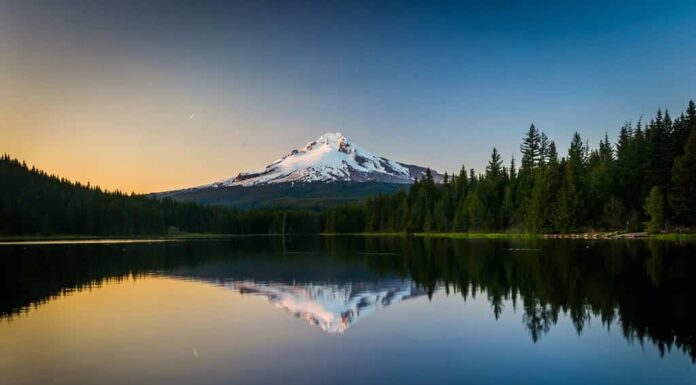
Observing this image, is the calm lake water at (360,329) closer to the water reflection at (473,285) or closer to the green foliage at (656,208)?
the water reflection at (473,285)

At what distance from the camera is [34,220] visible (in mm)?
191375

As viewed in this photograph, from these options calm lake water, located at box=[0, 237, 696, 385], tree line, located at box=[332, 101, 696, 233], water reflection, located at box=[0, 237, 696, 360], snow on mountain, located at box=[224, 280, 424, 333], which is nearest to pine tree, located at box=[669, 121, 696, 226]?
tree line, located at box=[332, 101, 696, 233]

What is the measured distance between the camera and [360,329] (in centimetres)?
2439

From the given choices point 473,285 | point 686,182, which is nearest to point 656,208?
point 686,182

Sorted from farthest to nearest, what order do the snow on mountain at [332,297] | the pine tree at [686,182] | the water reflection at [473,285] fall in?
the pine tree at [686,182] < the snow on mountain at [332,297] < the water reflection at [473,285]

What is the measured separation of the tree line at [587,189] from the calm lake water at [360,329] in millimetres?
58887

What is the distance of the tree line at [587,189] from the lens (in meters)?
97.2

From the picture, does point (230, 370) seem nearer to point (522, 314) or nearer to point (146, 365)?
point (146, 365)

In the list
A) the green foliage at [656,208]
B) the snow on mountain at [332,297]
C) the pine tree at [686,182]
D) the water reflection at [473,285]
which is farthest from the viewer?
the green foliage at [656,208]

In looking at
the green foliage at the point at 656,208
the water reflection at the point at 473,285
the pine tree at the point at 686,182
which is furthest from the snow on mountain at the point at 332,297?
the pine tree at the point at 686,182

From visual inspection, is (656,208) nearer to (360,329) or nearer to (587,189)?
(587,189)

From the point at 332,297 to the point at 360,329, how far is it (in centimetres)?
997

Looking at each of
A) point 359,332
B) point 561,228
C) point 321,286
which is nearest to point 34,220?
point 561,228

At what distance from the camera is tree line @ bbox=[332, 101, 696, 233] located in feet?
319
